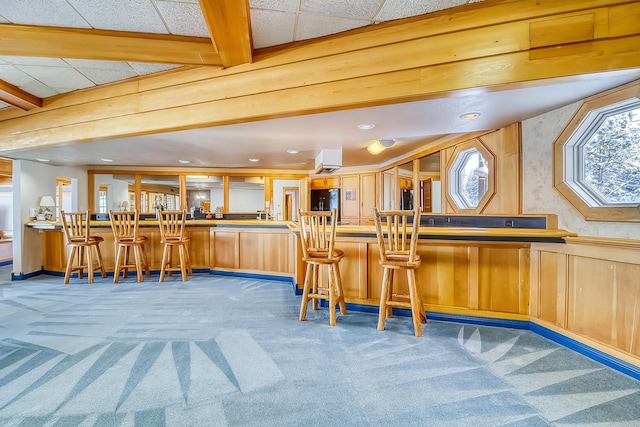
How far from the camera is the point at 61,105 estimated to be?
134 inches

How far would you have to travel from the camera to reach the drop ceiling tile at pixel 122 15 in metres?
1.89

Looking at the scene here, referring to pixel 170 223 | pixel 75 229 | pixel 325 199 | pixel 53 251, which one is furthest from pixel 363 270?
pixel 53 251

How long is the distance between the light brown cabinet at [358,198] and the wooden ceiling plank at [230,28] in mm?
4877

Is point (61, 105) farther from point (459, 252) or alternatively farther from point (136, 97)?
point (459, 252)

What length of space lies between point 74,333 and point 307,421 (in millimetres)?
2349

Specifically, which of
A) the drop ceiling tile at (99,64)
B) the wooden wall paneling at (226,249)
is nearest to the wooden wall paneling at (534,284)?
the wooden wall paneling at (226,249)

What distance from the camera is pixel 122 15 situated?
6.55ft

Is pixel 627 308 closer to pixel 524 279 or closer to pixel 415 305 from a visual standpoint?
pixel 524 279

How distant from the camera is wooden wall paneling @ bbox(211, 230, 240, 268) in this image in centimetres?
486

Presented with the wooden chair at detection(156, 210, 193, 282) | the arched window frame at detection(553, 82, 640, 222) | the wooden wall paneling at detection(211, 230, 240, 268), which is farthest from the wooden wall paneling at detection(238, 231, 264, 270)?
the arched window frame at detection(553, 82, 640, 222)

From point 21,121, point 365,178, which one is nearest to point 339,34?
point 21,121

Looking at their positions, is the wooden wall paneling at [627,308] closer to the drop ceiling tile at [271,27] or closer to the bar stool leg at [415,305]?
the bar stool leg at [415,305]

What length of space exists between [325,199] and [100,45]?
578 centimetres

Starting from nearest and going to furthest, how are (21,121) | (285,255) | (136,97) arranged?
(136,97) < (21,121) < (285,255)
